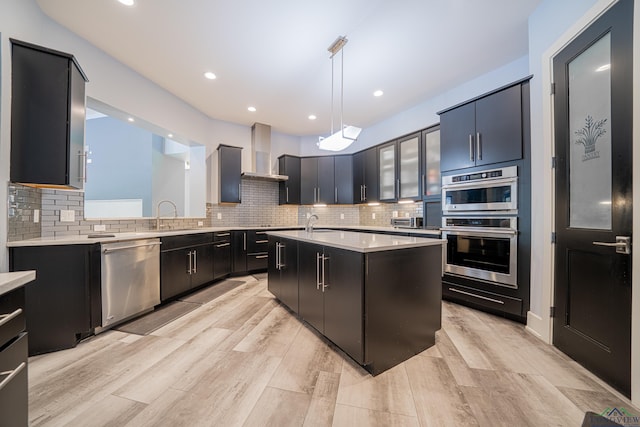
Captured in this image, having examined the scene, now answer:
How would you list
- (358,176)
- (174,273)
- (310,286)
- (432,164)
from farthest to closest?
(358,176) < (432,164) < (174,273) < (310,286)

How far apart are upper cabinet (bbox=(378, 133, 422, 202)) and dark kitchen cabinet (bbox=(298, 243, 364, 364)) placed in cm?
232

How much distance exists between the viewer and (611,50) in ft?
4.99

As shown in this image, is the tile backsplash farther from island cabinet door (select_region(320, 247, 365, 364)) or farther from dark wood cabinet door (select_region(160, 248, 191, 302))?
island cabinet door (select_region(320, 247, 365, 364))

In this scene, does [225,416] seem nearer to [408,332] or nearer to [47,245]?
[408,332]

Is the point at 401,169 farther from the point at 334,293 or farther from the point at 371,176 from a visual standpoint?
the point at 334,293

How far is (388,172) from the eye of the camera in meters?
4.25

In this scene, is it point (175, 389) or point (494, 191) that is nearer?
point (175, 389)

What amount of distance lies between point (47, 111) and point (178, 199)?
13.1 ft

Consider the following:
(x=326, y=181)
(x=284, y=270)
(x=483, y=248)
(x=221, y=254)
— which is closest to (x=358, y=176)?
(x=326, y=181)

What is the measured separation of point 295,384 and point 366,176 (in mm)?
3834

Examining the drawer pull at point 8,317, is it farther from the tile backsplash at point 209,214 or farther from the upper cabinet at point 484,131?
the upper cabinet at point 484,131

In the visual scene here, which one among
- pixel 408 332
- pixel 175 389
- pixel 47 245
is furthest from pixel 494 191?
pixel 47 245

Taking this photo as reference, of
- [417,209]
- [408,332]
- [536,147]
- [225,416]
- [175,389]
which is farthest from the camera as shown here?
[417,209]

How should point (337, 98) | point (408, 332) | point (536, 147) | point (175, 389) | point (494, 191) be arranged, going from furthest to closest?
1. point (337, 98)
2. point (494, 191)
3. point (536, 147)
4. point (408, 332)
5. point (175, 389)
